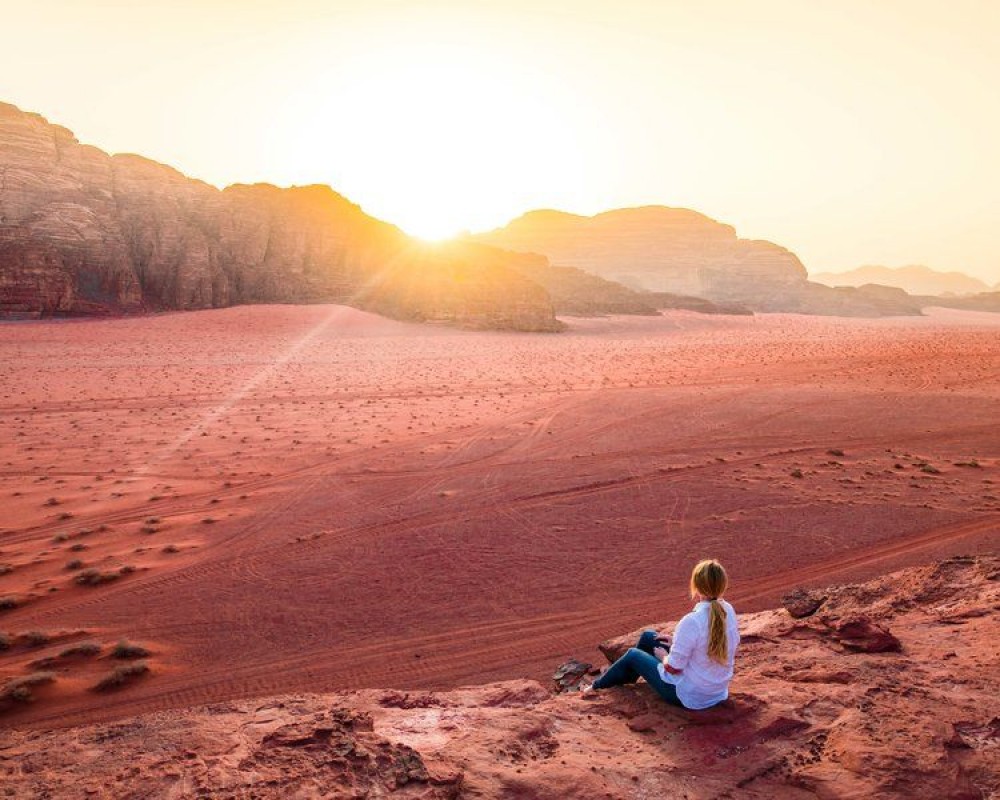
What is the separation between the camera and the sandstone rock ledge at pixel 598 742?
11.3 ft

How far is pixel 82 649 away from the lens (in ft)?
21.8

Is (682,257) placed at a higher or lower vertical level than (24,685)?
higher

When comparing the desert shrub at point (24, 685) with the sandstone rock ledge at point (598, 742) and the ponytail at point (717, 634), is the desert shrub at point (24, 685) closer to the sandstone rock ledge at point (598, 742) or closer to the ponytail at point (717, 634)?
the sandstone rock ledge at point (598, 742)

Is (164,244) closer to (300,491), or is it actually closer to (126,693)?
(300,491)

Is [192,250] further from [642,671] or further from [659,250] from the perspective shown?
[659,250]

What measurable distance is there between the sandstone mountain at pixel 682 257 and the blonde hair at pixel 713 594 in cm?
10267

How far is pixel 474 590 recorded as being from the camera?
8.03m

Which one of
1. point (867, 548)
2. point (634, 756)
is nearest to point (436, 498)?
A: point (867, 548)

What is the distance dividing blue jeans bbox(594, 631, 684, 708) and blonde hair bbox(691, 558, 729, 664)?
0.53 metres

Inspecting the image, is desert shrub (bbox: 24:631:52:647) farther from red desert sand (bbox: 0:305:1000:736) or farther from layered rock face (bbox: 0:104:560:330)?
layered rock face (bbox: 0:104:560:330)

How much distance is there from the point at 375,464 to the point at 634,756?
33.2ft

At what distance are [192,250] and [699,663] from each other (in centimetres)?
5545

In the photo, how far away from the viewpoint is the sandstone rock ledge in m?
3.46

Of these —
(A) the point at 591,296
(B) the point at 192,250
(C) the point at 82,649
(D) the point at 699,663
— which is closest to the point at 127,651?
(C) the point at 82,649
